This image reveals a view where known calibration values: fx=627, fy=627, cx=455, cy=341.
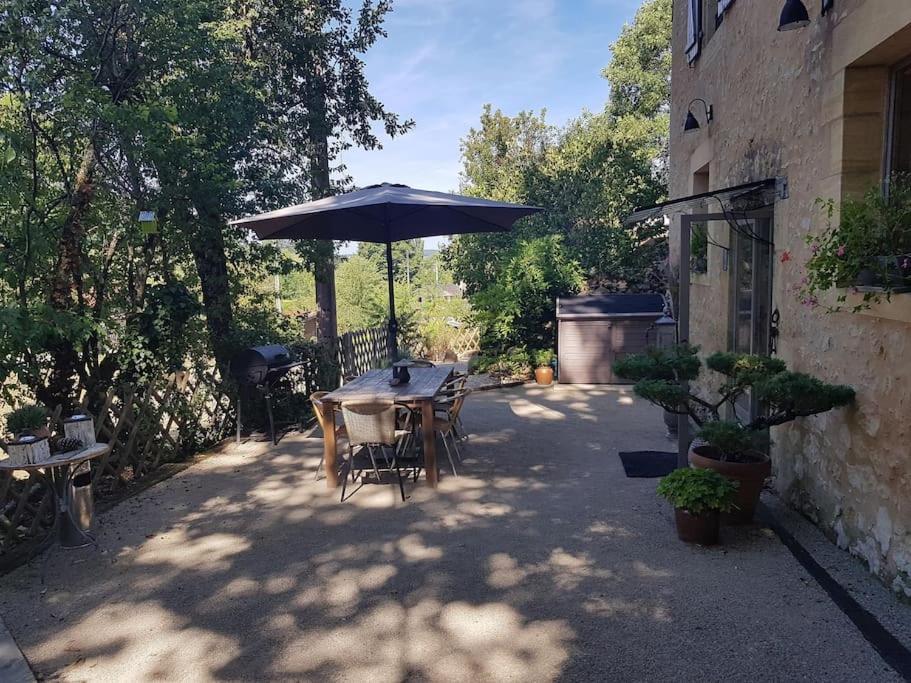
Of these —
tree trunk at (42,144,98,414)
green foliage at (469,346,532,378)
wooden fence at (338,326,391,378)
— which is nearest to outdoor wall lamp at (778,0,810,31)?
tree trunk at (42,144,98,414)

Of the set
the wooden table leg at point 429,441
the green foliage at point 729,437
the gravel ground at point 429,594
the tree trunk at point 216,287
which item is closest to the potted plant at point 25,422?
the gravel ground at point 429,594

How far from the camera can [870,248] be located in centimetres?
284

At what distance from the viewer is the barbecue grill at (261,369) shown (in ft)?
20.8

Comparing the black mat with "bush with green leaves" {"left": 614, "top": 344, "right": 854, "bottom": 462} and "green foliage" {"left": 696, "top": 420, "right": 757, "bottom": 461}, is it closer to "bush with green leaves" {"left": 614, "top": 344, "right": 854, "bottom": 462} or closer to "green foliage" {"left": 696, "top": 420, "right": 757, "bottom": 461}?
"bush with green leaves" {"left": 614, "top": 344, "right": 854, "bottom": 462}

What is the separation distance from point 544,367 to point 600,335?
95cm

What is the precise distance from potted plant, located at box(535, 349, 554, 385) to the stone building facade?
392 centimetres

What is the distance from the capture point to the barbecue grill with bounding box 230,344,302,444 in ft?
20.8

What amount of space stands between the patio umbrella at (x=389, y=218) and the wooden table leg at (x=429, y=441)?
1060 mm

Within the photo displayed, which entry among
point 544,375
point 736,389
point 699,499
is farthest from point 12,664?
point 544,375

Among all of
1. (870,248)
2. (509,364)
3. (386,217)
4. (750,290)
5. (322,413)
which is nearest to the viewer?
(870,248)

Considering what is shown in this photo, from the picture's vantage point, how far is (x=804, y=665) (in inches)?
96.5

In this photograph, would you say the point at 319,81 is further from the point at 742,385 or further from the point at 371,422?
the point at 742,385

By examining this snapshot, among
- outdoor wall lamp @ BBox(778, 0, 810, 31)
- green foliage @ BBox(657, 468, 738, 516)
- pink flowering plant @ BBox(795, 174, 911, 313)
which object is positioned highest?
outdoor wall lamp @ BBox(778, 0, 810, 31)

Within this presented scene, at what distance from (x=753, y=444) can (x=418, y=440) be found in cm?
341
